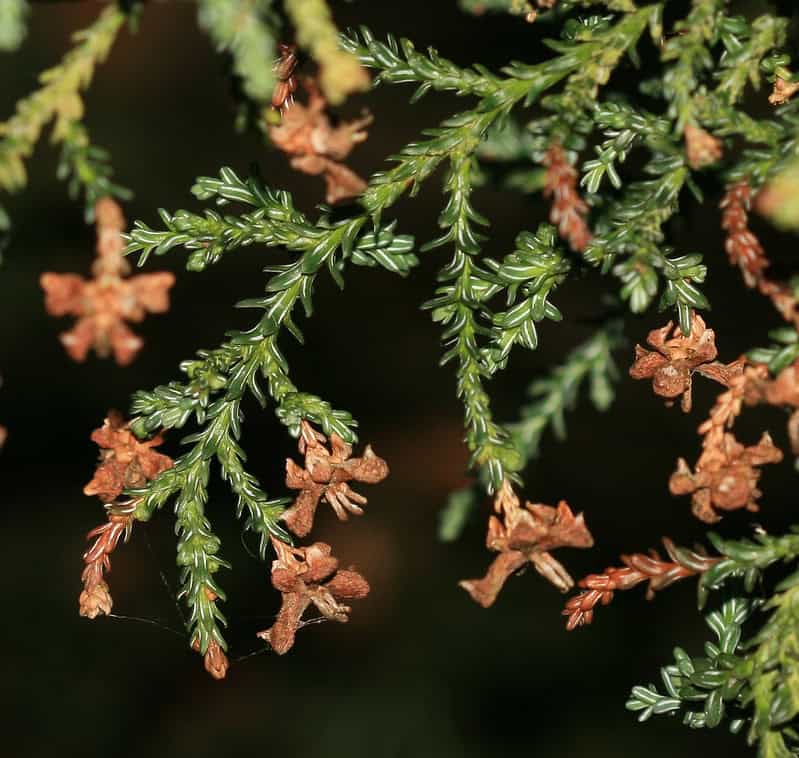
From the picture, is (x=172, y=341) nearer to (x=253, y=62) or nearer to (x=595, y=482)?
(x=595, y=482)

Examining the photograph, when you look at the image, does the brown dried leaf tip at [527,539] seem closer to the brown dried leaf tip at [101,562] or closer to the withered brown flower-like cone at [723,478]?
the withered brown flower-like cone at [723,478]

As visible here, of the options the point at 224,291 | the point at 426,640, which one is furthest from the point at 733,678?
the point at 224,291

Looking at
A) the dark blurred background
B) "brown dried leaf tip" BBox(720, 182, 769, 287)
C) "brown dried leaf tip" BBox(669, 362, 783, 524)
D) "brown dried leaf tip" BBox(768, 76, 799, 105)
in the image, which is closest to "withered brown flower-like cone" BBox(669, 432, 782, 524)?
"brown dried leaf tip" BBox(669, 362, 783, 524)

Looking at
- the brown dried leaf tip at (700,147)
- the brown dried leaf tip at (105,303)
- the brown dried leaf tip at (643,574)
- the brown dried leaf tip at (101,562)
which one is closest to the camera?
the brown dried leaf tip at (105,303)

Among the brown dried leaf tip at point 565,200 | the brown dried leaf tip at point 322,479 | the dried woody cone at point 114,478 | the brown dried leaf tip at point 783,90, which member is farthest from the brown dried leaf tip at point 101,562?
the brown dried leaf tip at point 783,90

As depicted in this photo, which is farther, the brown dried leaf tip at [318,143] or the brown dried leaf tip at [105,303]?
the brown dried leaf tip at [318,143]

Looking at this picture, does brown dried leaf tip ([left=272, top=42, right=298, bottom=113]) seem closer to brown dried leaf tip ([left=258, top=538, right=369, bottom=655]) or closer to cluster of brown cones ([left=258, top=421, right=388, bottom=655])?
cluster of brown cones ([left=258, top=421, right=388, bottom=655])

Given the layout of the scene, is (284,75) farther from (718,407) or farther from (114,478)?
(718,407)
